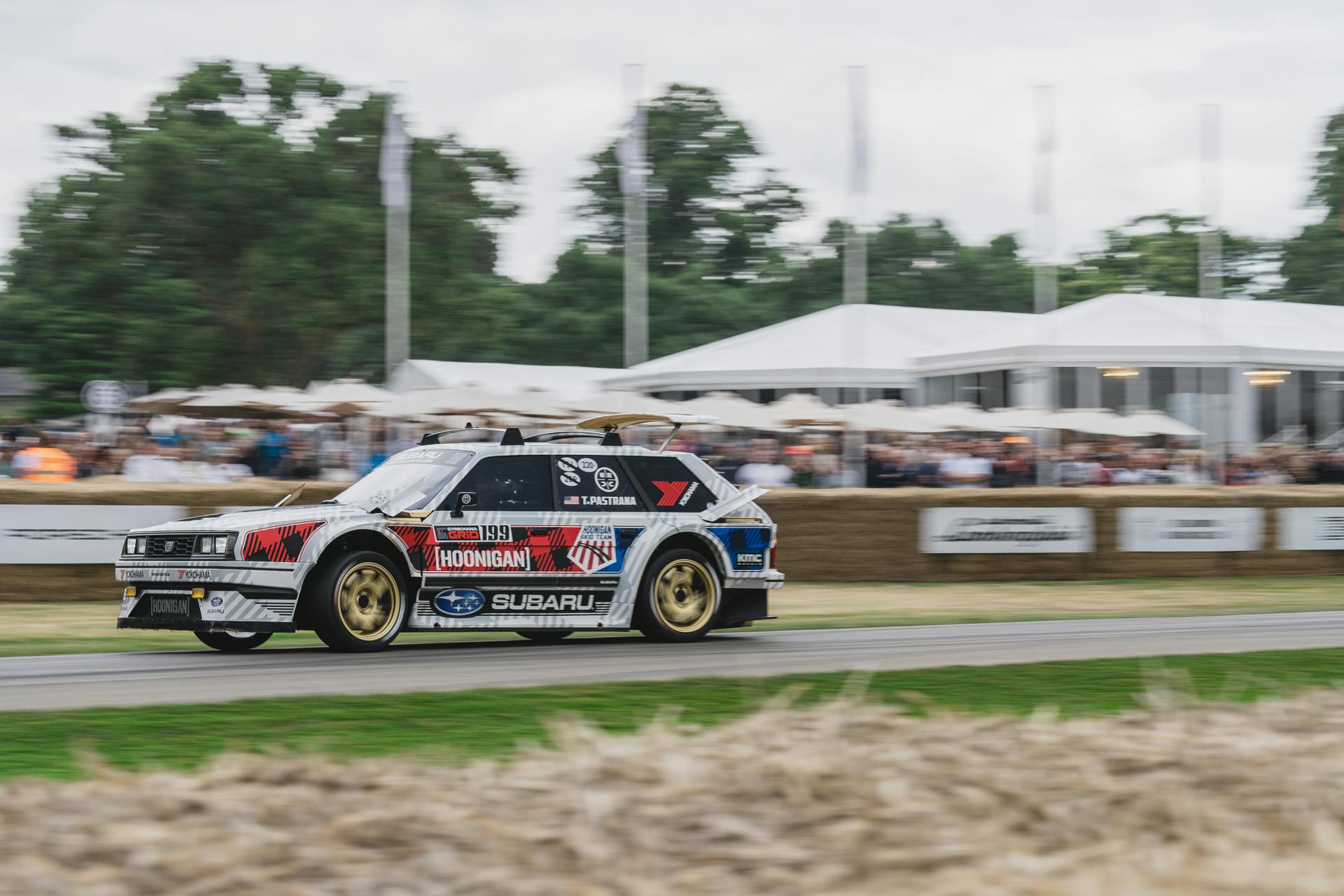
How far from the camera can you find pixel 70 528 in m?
19.1

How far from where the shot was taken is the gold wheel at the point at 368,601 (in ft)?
42.7

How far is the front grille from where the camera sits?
512 inches

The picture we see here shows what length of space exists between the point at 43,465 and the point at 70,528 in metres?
2.08

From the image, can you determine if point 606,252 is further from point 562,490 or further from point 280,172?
point 562,490

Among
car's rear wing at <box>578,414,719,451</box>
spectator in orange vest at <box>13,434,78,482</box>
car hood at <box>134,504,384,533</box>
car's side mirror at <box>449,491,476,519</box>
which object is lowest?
car hood at <box>134,504,384,533</box>

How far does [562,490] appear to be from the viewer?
557 inches

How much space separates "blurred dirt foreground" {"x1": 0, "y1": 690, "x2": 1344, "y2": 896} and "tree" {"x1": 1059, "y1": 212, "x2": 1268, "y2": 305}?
7933 centimetres

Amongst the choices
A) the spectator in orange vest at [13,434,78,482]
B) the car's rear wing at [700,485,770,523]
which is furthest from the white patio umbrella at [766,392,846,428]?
the car's rear wing at [700,485,770,523]

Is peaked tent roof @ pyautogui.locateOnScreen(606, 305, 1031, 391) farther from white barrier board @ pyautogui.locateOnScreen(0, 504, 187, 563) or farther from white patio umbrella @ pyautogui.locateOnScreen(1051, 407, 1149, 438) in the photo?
white barrier board @ pyautogui.locateOnScreen(0, 504, 187, 563)

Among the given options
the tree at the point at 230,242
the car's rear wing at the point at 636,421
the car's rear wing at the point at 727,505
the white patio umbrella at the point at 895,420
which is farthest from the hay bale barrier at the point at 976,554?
the tree at the point at 230,242

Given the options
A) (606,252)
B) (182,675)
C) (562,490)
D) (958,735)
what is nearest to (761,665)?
Answer: (562,490)

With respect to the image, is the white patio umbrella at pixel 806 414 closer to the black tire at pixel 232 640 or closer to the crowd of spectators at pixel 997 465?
the crowd of spectators at pixel 997 465

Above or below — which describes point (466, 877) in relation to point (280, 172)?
below

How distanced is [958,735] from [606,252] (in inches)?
2864
